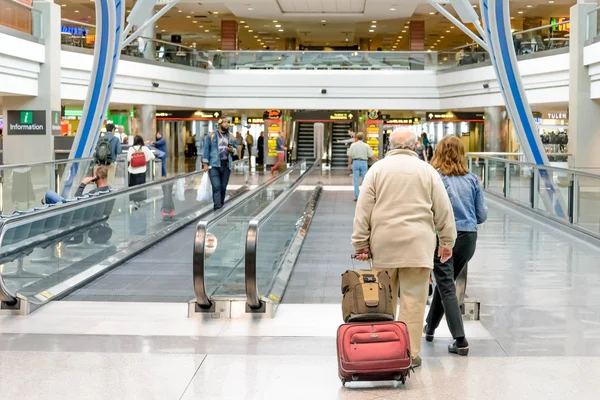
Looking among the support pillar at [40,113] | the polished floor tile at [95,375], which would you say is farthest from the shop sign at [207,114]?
the polished floor tile at [95,375]

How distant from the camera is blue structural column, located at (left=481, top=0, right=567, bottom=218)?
744 inches

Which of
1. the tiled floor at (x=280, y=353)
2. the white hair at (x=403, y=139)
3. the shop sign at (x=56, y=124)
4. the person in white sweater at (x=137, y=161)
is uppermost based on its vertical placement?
the shop sign at (x=56, y=124)

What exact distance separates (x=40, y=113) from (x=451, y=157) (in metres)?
22.0

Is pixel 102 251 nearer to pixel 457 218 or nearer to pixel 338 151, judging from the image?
pixel 457 218

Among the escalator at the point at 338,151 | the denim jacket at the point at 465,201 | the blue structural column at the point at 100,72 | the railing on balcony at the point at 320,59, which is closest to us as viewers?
the denim jacket at the point at 465,201

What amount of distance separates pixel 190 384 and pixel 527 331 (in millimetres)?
3066

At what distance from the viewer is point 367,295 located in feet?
18.2

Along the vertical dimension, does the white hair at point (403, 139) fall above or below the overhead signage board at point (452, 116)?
below

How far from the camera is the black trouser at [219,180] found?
17625mm

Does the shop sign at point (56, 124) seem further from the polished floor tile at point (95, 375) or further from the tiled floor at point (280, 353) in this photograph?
the polished floor tile at point (95, 375)

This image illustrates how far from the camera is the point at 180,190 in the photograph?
56.7ft

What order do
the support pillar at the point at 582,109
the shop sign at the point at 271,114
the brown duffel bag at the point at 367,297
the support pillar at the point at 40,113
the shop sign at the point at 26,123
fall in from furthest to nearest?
the shop sign at the point at 271,114 → the support pillar at the point at 582,109 → the shop sign at the point at 26,123 → the support pillar at the point at 40,113 → the brown duffel bag at the point at 367,297

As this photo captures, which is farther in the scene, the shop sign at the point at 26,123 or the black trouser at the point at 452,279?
the shop sign at the point at 26,123

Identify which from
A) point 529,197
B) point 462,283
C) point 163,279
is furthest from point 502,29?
point 462,283
